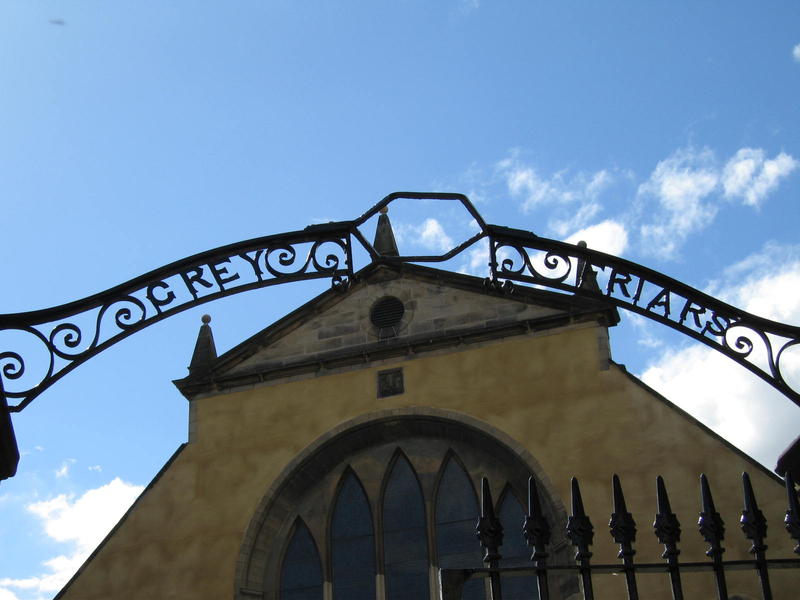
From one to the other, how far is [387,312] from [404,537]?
9.69ft

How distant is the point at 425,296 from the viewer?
1484 cm

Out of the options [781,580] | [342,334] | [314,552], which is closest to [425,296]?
[342,334]

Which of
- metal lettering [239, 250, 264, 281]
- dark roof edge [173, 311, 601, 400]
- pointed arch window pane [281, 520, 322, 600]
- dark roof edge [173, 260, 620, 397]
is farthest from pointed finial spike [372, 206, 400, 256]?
metal lettering [239, 250, 264, 281]

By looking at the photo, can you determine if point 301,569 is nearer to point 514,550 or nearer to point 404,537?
point 404,537

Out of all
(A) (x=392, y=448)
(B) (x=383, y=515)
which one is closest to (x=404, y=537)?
(B) (x=383, y=515)

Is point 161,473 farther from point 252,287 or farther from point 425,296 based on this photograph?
point 252,287

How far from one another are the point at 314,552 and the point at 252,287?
370 inches

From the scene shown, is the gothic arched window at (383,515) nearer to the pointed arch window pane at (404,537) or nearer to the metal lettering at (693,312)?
the pointed arch window pane at (404,537)

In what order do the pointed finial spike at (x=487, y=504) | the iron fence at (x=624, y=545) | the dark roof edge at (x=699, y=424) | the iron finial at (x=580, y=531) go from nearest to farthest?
the iron fence at (x=624, y=545)
the iron finial at (x=580, y=531)
the pointed finial spike at (x=487, y=504)
the dark roof edge at (x=699, y=424)

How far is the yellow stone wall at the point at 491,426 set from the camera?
477 inches

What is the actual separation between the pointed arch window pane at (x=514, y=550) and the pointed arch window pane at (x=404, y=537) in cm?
97

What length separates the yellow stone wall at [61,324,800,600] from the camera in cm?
1212

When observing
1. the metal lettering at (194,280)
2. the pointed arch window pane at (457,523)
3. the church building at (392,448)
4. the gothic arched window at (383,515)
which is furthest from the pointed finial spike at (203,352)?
the metal lettering at (194,280)

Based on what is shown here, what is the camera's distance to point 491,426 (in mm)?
13547
